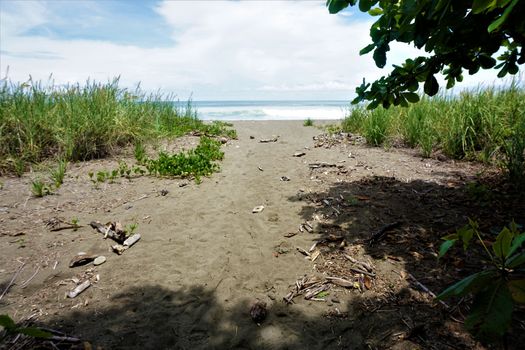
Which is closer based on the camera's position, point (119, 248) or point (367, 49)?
point (367, 49)

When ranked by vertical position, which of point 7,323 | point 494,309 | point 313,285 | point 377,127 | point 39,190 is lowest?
point 313,285

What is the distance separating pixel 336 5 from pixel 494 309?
2.64m

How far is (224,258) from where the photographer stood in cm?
327

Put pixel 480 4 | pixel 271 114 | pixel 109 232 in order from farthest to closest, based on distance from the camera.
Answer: pixel 271 114, pixel 109 232, pixel 480 4

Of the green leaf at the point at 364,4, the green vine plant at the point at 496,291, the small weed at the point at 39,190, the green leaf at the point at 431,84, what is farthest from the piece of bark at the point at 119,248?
the green leaf at the point at 431,84

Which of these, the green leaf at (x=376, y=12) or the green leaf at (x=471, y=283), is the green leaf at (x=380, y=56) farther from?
the green leaf at (x=471, y=283)

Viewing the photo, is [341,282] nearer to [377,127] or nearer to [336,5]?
[336,5]

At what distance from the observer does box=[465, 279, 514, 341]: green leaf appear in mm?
955

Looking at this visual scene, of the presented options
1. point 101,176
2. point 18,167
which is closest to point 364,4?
point 101,176

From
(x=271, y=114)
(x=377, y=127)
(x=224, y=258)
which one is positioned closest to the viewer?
(x=224, y=258)

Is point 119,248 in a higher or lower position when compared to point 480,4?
lower

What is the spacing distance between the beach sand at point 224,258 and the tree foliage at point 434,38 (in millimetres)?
1621

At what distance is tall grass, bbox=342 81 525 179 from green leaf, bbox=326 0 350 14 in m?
3.76

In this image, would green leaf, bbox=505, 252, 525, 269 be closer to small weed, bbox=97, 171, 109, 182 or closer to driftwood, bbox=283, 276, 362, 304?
driftwood, bbox=283, 276, 362, 304
